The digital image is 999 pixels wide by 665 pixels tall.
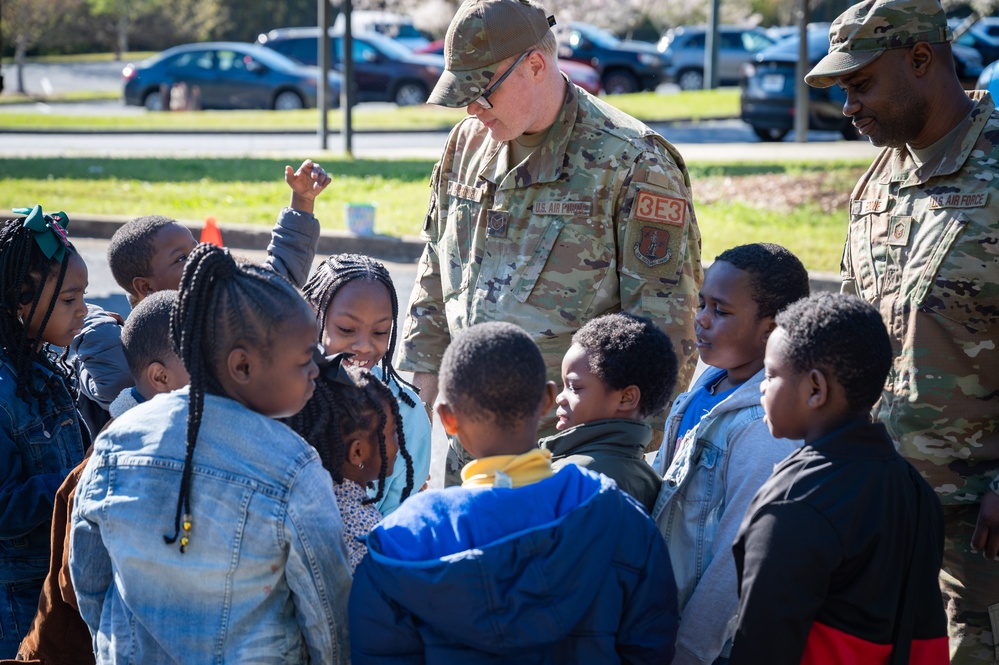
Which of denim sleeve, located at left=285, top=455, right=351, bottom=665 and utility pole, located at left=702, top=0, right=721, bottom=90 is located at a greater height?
utility pole, located at left=702, top=0, right=721, bottom=90

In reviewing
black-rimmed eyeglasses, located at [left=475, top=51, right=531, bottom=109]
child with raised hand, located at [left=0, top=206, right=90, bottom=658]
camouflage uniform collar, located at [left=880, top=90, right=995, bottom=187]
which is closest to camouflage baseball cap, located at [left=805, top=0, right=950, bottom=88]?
camouflage uniform collar, located at [left=880, top=90, right=995, bottom=187]

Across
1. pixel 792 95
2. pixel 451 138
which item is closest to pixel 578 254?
pixel 451 138

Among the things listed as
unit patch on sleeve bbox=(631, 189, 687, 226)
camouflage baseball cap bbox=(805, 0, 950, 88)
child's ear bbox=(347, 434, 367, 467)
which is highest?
camouflage baseball cap bbox=(805, 0, 950, 88)

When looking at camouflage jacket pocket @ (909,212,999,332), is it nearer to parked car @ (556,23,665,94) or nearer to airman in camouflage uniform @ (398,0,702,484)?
airman in camouflage uniform @ (398,0,702,484)

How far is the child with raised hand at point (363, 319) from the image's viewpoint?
3.21m

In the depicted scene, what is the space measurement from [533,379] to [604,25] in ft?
125

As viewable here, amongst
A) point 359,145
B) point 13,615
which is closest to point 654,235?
point 13,615

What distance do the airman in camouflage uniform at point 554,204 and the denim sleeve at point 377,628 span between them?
1.34 m

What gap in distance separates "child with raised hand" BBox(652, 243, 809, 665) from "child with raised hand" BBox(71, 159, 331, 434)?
1.26 meters

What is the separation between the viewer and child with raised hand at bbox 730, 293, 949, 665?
87.7 inches

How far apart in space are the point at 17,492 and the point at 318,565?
1.10 metres

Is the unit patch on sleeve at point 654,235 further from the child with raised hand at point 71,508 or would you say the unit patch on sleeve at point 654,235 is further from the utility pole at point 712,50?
the utility pole at point 712,50

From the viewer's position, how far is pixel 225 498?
2.16 meters

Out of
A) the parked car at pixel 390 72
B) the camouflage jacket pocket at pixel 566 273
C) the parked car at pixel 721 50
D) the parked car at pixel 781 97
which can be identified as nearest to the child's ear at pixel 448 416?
the camouflage jacket pocket at pixel 566 273
